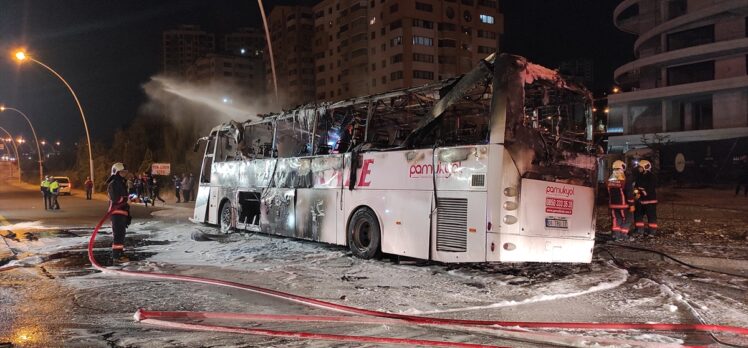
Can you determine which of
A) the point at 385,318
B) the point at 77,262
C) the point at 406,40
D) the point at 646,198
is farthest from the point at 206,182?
the point at 406,40

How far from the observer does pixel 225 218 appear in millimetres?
14031

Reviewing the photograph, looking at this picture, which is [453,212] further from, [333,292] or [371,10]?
[371,10]

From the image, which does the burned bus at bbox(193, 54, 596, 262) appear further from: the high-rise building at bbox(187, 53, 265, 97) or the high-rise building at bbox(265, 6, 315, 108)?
the high-rise building at bbox(187, 53, 265, 97)

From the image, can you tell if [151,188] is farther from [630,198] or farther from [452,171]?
[630,198]

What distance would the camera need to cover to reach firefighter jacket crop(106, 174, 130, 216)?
969 centimetres

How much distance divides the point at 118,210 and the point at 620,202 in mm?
10523

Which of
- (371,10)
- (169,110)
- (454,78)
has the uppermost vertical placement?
(371,10)

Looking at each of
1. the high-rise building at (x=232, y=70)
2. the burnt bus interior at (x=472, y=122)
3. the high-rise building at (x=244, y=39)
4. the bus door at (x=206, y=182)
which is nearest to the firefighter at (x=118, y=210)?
the burnt bus interior at (x=472, y=122)

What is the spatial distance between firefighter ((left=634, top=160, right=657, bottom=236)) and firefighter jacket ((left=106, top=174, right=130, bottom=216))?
1131cm

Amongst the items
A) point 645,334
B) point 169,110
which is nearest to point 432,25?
point 169,110

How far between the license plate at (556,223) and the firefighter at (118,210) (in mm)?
7492

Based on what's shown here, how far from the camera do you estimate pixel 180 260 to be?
31.4 ft

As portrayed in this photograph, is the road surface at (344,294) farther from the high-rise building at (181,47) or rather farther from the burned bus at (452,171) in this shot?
the high-rise building at (181,47)

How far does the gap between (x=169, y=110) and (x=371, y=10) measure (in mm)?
42692
